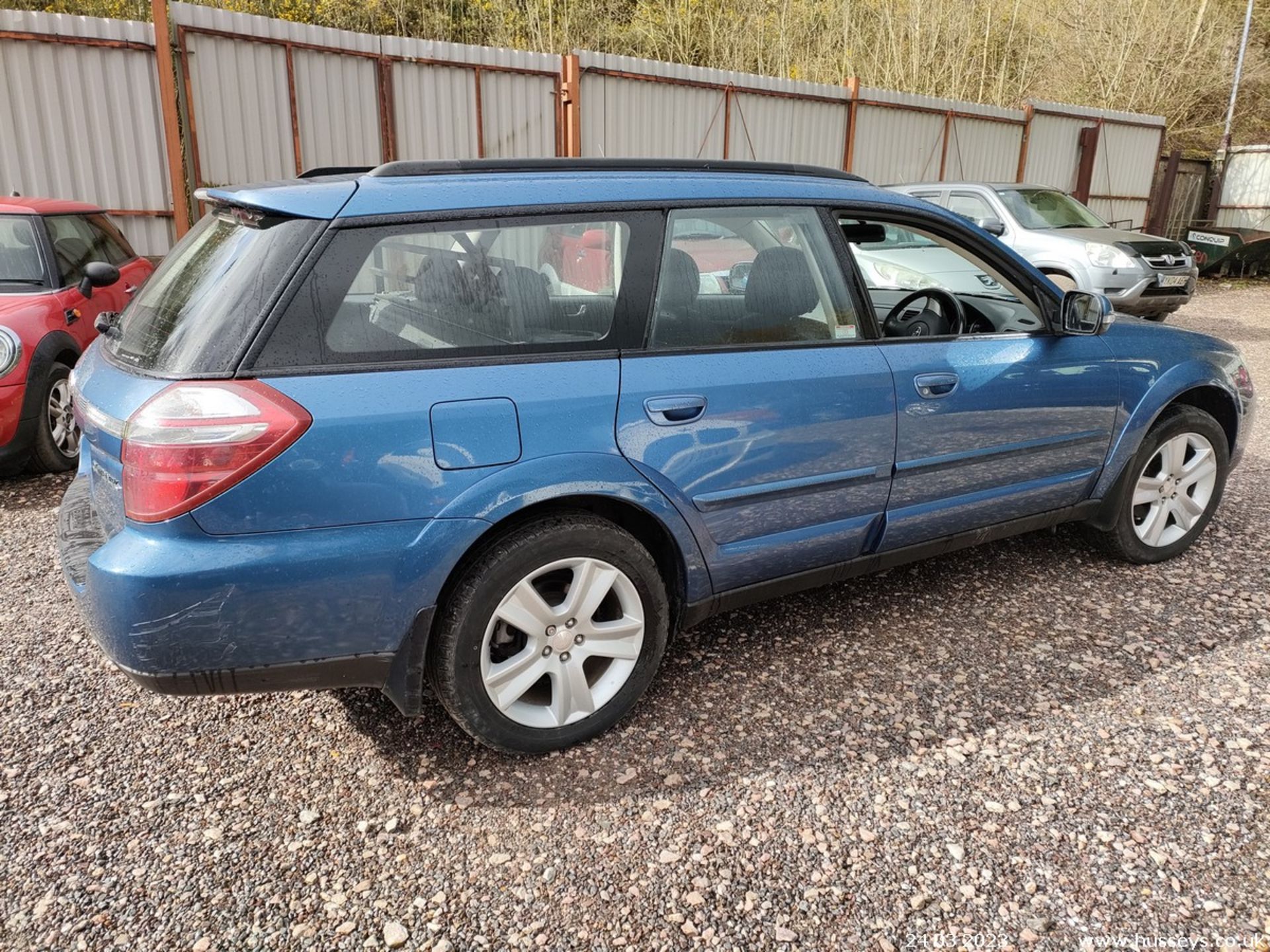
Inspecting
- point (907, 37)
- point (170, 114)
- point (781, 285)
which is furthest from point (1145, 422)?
point (907, 37)

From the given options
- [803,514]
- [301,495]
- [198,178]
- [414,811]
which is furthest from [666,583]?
[198,178]

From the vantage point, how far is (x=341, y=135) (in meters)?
9.06

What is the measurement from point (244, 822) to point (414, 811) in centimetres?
44

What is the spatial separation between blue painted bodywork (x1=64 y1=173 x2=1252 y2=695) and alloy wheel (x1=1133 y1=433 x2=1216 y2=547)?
0.67m

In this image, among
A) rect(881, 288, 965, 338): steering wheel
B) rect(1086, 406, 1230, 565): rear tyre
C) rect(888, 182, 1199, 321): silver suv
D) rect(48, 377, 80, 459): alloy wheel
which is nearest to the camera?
rect(881, 288, 965, 338): steering wheel

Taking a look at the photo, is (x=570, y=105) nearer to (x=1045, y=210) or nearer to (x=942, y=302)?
(x=1045, y=210)

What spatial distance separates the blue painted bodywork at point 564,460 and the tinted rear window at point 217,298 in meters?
0.09

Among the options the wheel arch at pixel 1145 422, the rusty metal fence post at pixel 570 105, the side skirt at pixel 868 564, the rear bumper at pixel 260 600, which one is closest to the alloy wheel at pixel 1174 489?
the wheel arch at pixel 1145 422

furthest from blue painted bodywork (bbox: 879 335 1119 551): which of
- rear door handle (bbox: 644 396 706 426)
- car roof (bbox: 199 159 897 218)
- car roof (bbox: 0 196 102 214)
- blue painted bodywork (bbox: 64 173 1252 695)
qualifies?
car roof (bbox: 0 196 102 214)

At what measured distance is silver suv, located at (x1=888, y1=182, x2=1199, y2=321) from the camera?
10.5 meters

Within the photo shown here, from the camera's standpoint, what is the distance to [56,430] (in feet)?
17.4

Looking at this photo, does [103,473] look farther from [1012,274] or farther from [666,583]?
[1012,274]

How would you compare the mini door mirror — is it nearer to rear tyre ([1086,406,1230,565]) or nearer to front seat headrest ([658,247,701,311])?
rear tyre ([1086,406,1230,565])

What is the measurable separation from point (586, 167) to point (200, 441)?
4.56ft
